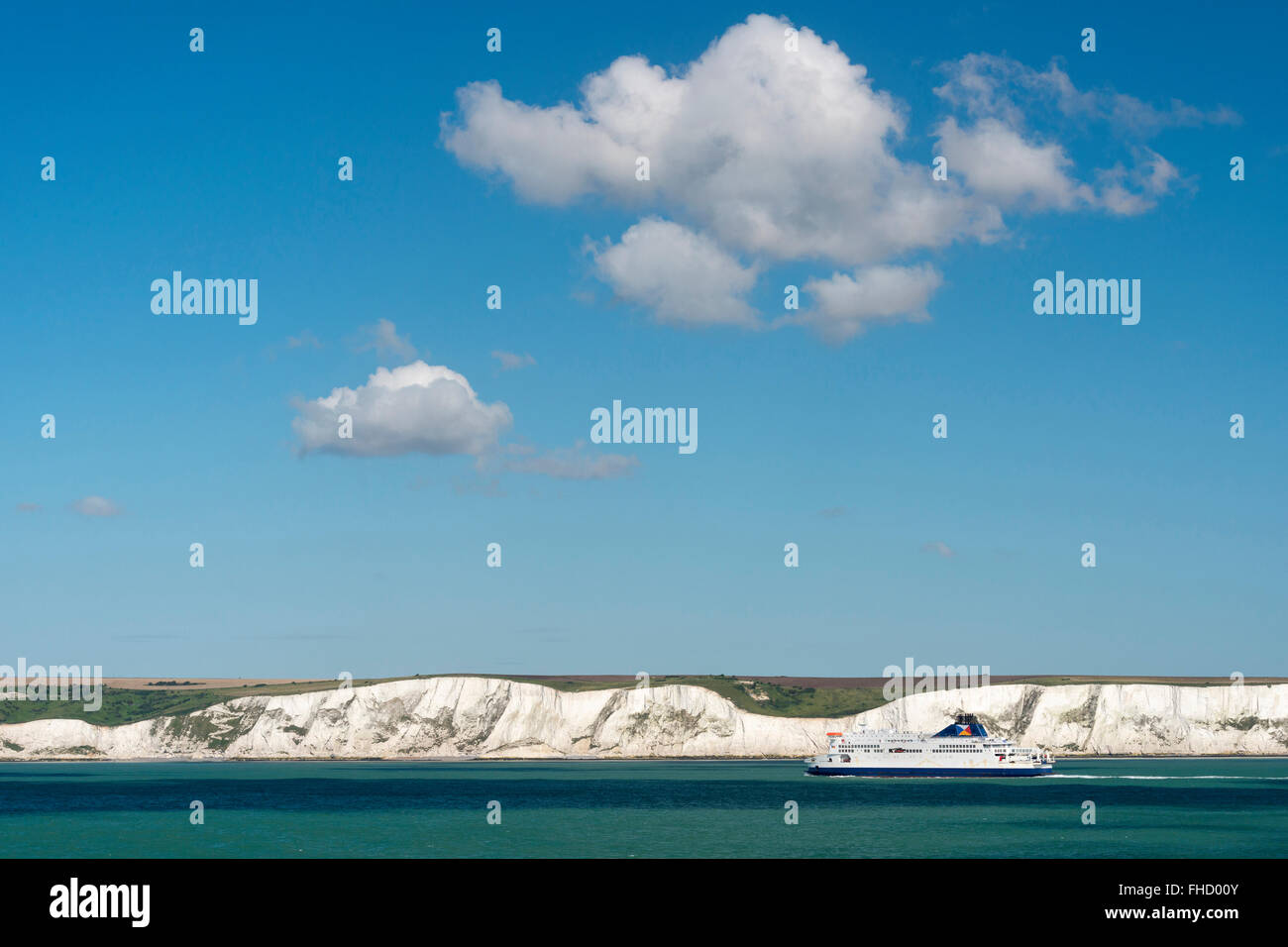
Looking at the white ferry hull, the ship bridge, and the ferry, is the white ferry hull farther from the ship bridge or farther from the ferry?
the ship bridge

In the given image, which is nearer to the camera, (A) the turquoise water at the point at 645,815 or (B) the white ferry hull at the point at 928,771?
(A) the turquoise water at the point at 645,815

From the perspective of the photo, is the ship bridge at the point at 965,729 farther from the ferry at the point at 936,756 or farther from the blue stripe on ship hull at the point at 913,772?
the blue stripe on ship hull at the point at 913,772

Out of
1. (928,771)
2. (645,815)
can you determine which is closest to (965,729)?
(928,771)

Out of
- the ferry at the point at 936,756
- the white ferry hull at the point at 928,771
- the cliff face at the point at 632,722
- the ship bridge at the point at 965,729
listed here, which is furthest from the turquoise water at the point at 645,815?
the cliff face at the point at 632,722
